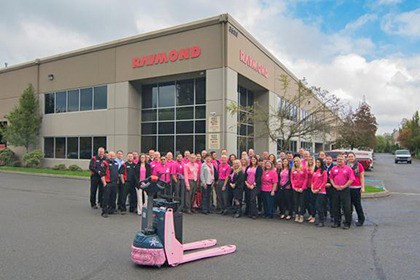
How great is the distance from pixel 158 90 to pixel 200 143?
189 inches

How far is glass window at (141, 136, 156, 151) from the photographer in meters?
22.6

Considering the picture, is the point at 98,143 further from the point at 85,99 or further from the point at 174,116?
the point at 174,116

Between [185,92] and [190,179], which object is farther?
[185,92]

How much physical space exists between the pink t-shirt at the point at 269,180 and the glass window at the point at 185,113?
1174cm

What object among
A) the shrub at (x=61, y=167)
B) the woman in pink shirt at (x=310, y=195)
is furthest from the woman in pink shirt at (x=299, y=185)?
the shrub at (x=61, y=167)

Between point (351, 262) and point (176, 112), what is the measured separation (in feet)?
55.2

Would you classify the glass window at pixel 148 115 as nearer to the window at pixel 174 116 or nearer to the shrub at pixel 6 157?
the window at pixel 174 116

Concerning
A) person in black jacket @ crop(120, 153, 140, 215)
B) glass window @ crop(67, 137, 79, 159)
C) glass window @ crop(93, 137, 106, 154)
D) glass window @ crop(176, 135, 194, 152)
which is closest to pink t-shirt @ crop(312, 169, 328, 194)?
person in black jacket @ crop(120, 153, 140, 215)

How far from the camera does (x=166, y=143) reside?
21906 millimetres

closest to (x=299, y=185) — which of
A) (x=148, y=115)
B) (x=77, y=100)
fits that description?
(x=148, y=115)

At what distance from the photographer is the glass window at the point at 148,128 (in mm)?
22481

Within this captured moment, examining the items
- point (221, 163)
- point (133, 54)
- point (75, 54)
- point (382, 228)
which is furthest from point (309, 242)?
point (75, 54)

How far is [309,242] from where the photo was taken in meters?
6.89

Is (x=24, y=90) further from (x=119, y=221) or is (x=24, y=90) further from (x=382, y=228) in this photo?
(x=382, y=228)
